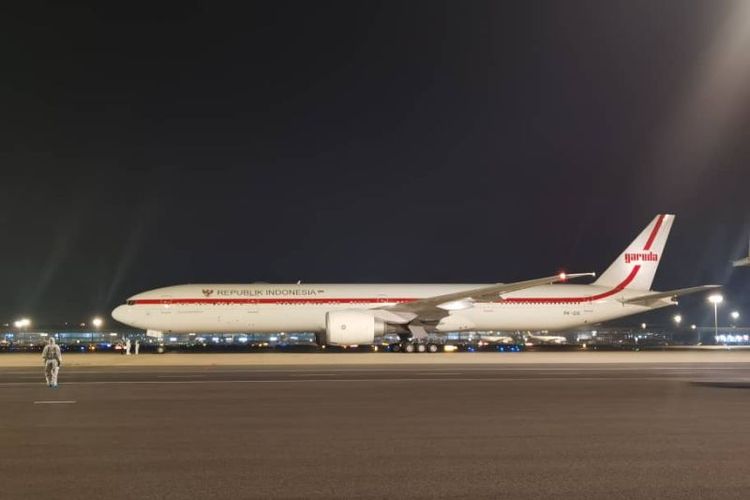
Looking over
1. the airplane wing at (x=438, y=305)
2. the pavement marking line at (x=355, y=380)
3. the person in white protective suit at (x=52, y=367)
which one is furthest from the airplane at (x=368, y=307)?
the person in white protective suit at (x=52, y=367)

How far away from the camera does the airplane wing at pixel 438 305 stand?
129 ft

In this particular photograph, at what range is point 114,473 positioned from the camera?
8430mm

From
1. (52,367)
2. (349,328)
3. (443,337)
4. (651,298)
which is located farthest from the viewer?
(443,337)

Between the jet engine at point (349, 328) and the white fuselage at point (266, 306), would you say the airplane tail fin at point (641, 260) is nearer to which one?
the white fuselage at point (266, 306)

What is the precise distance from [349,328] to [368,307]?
13.4ft

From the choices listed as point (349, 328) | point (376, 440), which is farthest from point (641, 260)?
point (376, 440)

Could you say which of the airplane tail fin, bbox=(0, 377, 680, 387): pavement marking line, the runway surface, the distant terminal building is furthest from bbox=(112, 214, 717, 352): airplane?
the distant terminal building

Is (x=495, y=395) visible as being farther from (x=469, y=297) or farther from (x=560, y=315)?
(x=560, y=315)

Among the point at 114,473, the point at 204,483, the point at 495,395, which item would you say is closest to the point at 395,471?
the point at 204,483

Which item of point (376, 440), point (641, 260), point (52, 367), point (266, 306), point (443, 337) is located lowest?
point (376, 440)

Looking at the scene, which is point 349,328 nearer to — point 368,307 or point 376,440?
point 368,307

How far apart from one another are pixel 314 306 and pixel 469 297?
792cm

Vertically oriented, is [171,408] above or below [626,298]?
below

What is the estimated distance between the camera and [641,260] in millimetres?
47031
